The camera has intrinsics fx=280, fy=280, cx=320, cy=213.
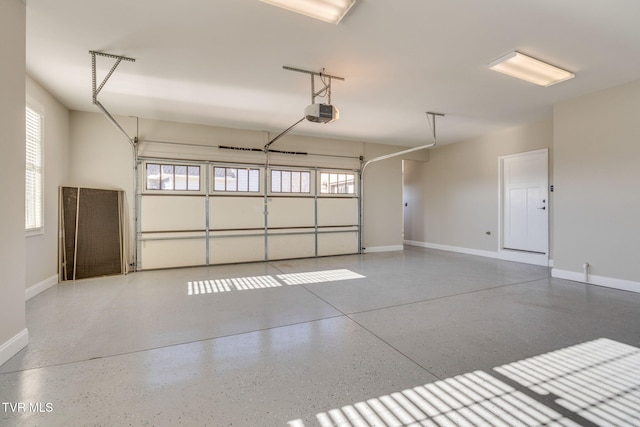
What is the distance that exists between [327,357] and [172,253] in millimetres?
4389

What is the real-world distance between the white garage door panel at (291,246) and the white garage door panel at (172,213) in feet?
4.95

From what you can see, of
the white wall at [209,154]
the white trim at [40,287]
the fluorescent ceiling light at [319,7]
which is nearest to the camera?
the fluorescent ceiling light at [319,7]

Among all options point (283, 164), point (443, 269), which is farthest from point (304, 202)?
point (443, 269)

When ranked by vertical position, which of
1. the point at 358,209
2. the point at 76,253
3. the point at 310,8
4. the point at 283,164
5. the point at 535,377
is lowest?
the point at 535,377

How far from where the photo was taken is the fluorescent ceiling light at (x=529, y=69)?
3168mm

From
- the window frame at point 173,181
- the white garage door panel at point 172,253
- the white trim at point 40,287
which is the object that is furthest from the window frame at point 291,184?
the white trim at point 40,287

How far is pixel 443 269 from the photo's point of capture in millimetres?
5211

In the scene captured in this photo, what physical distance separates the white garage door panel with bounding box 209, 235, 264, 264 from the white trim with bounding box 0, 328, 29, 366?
342cm

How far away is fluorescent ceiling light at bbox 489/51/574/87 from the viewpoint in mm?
3168

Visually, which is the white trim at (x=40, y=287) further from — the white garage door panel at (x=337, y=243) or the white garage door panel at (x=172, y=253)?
the white garage door panel at (x=337, y=243)

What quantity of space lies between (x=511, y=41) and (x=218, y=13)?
285cm

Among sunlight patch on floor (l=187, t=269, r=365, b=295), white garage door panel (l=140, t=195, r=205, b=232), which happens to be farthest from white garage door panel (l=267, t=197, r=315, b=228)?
sunlight patch on floor (l=187, t=269, r=365, b=295)

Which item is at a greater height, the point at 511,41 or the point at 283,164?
the point at 511,41

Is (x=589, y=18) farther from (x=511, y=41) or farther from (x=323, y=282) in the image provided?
(x=323, y=282)
